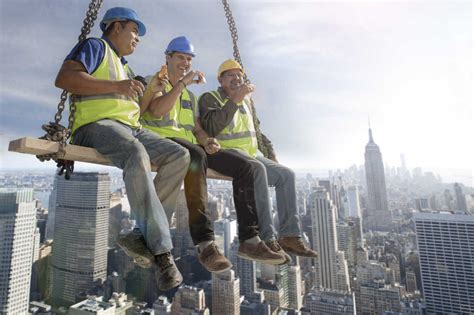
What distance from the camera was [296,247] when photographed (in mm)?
3002

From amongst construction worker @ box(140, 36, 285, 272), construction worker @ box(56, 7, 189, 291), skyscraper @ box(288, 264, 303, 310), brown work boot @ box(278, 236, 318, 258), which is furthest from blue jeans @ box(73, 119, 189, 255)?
skyscraper @ box(288, 264, 303, 310)

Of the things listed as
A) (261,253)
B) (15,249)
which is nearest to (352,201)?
(15,249)

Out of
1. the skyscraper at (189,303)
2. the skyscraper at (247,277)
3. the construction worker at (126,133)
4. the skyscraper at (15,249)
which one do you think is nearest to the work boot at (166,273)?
the construction worker at (126,133)

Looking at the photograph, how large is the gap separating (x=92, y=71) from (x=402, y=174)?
148 meters

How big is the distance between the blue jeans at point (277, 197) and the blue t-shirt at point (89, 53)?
60.4 inches

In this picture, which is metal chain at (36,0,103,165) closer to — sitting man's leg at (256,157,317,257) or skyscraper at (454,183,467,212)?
sitting man's leg at (256,157,317,257)

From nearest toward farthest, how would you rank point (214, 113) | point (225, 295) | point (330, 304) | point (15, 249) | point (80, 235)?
point (214, 113) < point (330, 304) < point (225, 295) < point (15, 249) < point (80, 235)

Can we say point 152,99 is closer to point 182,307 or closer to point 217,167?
point 217,167

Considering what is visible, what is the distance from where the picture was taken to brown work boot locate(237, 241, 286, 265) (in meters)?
2.58

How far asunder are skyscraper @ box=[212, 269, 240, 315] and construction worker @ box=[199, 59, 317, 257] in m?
30.7

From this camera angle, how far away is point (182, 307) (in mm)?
30250

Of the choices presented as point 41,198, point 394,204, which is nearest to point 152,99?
point 41,198

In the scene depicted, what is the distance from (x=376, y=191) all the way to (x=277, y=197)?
94168 mm

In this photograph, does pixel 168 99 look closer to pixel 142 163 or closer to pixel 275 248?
pixel 142 163
